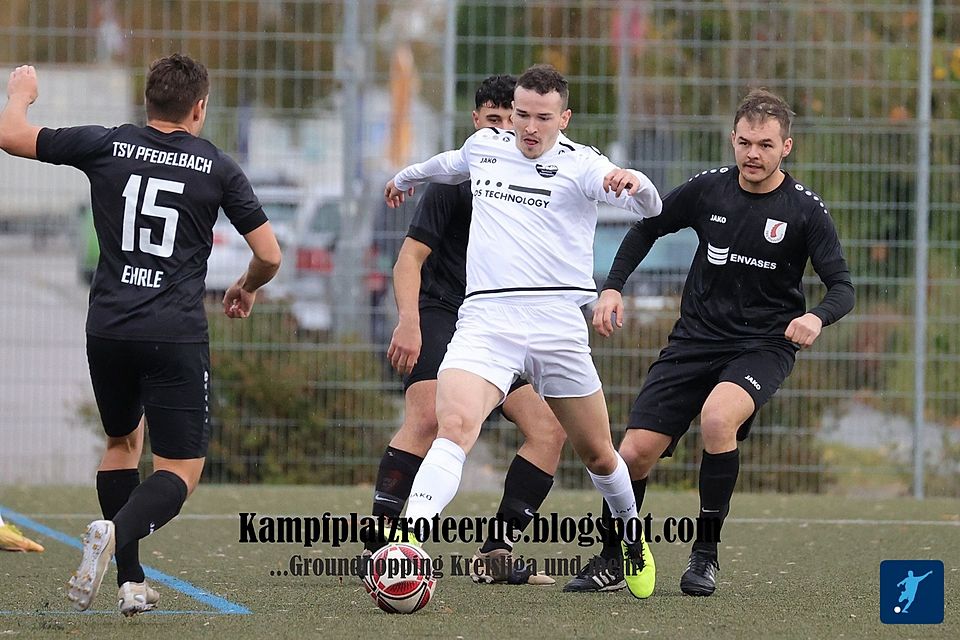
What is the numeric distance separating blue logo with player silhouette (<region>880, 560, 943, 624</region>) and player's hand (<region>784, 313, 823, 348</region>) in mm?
874

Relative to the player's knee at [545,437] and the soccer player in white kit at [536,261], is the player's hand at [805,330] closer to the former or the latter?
the soccer player in white kit at [536,261]

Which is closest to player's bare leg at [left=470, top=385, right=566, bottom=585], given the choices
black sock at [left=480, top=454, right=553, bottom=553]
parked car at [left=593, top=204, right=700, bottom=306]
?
black sock at [left=480, top=454, right=553, bottom=553]

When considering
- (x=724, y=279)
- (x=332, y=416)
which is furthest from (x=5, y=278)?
(x=724, y=279)

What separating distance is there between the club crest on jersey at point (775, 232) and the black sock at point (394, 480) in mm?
1719

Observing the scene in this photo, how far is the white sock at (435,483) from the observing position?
5449 mm

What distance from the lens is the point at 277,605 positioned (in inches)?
237

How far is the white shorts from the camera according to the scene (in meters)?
5.78

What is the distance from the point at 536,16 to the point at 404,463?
5.16 m

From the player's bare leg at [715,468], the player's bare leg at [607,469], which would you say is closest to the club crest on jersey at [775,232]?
the player's bare leg at [715,468]

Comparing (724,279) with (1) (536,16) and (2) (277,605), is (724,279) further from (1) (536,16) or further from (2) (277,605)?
(1) (536,16)

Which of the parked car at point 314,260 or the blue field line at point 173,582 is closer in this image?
the blue field line at point 173,582

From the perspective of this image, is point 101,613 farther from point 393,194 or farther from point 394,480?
point 393,194

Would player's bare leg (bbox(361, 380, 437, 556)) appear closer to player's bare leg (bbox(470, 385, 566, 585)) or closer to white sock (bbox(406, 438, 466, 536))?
player's bare leg (bbox(470, 385, 566, 585))

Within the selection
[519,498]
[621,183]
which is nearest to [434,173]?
[621,183]
